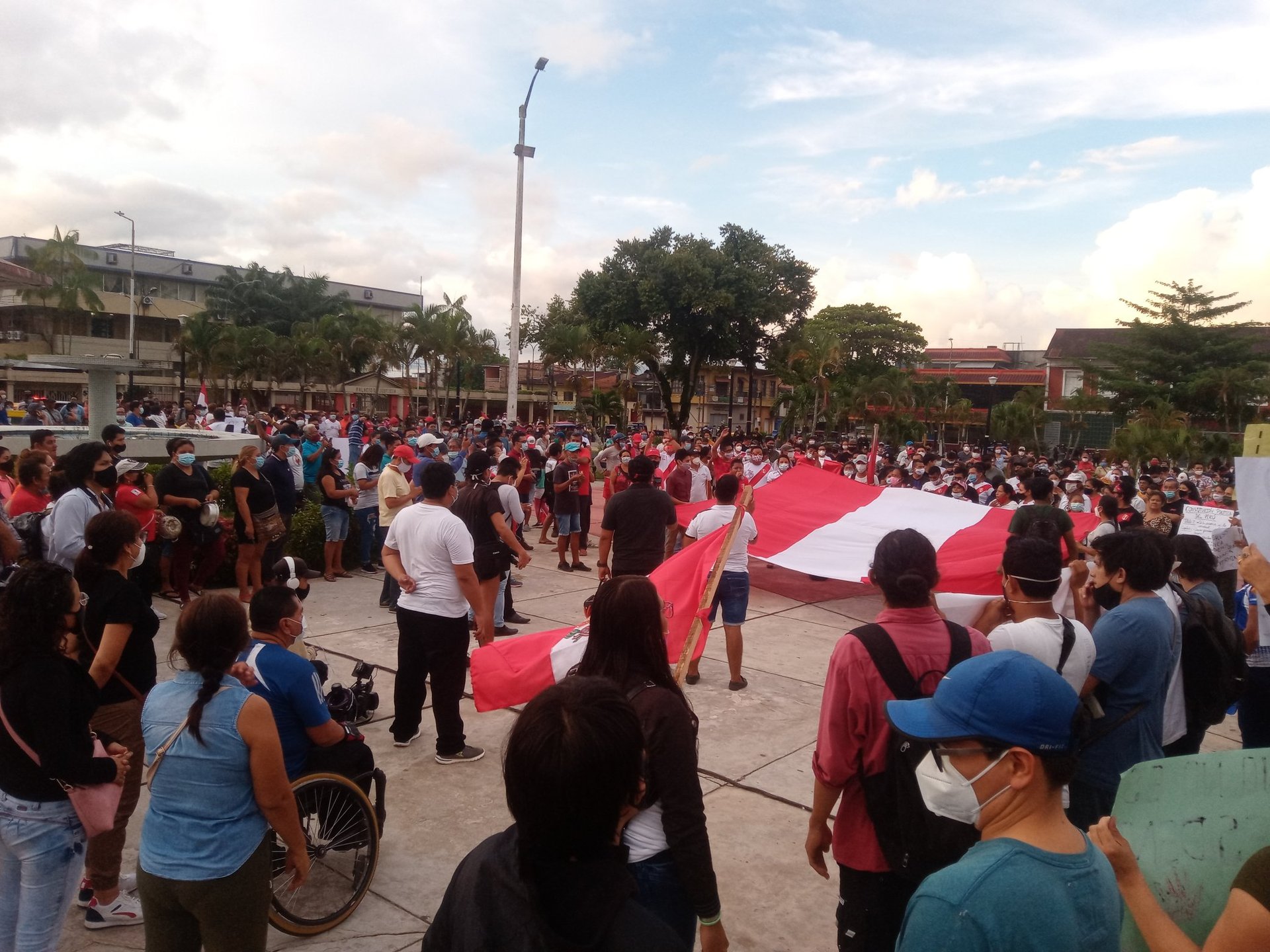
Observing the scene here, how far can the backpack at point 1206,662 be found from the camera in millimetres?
3709

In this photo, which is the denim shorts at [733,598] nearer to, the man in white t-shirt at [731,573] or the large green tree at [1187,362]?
the man in white t-shirt at [731,573]

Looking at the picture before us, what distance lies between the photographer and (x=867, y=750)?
9.02ft

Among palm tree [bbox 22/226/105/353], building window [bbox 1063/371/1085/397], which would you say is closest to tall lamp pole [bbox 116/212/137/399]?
palm tree [bbox 22/226/105/353]

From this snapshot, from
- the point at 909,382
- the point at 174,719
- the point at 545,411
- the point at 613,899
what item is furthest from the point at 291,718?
the point at 545,411

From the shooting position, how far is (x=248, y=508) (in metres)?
8.23

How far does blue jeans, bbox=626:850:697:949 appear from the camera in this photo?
240 cm

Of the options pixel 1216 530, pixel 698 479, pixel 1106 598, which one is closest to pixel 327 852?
pixel 1106 598

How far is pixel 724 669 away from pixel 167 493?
17.3 feet

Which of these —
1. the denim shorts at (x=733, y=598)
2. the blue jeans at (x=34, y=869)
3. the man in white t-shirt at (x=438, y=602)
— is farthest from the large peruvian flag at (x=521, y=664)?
the blue jeans at (x=34, y=869)

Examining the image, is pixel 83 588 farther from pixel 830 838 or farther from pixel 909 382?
pixel 909 382

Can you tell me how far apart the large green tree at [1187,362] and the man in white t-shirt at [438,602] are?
124 feet

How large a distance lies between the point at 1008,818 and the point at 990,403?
55.8 metres

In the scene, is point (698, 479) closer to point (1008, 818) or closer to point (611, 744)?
point (1008, 818)

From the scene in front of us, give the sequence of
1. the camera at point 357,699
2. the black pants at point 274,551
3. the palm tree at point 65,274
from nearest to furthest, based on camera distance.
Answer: the camera at point 357,699 → the black pants at point 274,551 → the palm tree at point 65,274
